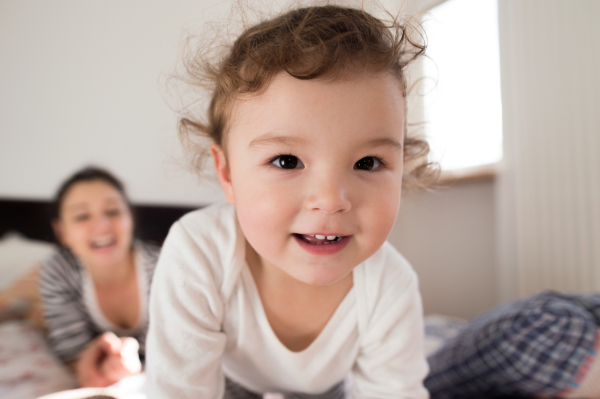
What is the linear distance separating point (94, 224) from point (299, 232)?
777 mm

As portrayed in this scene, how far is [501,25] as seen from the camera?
140 cm

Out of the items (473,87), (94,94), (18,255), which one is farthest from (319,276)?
(473,87)

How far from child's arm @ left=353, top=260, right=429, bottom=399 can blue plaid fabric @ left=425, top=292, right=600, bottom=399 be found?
0.19 m

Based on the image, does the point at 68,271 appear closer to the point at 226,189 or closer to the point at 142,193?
the point at 142,193

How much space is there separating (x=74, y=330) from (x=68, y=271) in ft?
0.52

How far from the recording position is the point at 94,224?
102 centimetres

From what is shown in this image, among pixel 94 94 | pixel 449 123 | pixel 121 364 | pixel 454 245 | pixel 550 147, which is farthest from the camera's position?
pixel 454 245

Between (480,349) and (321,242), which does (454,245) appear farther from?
(321,242)

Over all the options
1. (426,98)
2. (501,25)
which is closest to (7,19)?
(426,98)

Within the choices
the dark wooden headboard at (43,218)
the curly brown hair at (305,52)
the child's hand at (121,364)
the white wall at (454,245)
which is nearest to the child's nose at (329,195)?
the curly brown hair at (305,52)

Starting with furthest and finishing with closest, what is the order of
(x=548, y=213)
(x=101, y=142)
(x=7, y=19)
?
1. (x=548, y=213)
2. (x=101, y=142)
3. (x=7, y=19)

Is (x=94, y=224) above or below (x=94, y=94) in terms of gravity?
below

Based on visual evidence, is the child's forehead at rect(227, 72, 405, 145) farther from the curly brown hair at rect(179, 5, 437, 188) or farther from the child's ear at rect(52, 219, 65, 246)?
the child's ear at rect(52, 219, 65, 246)

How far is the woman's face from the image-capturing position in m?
1.00
